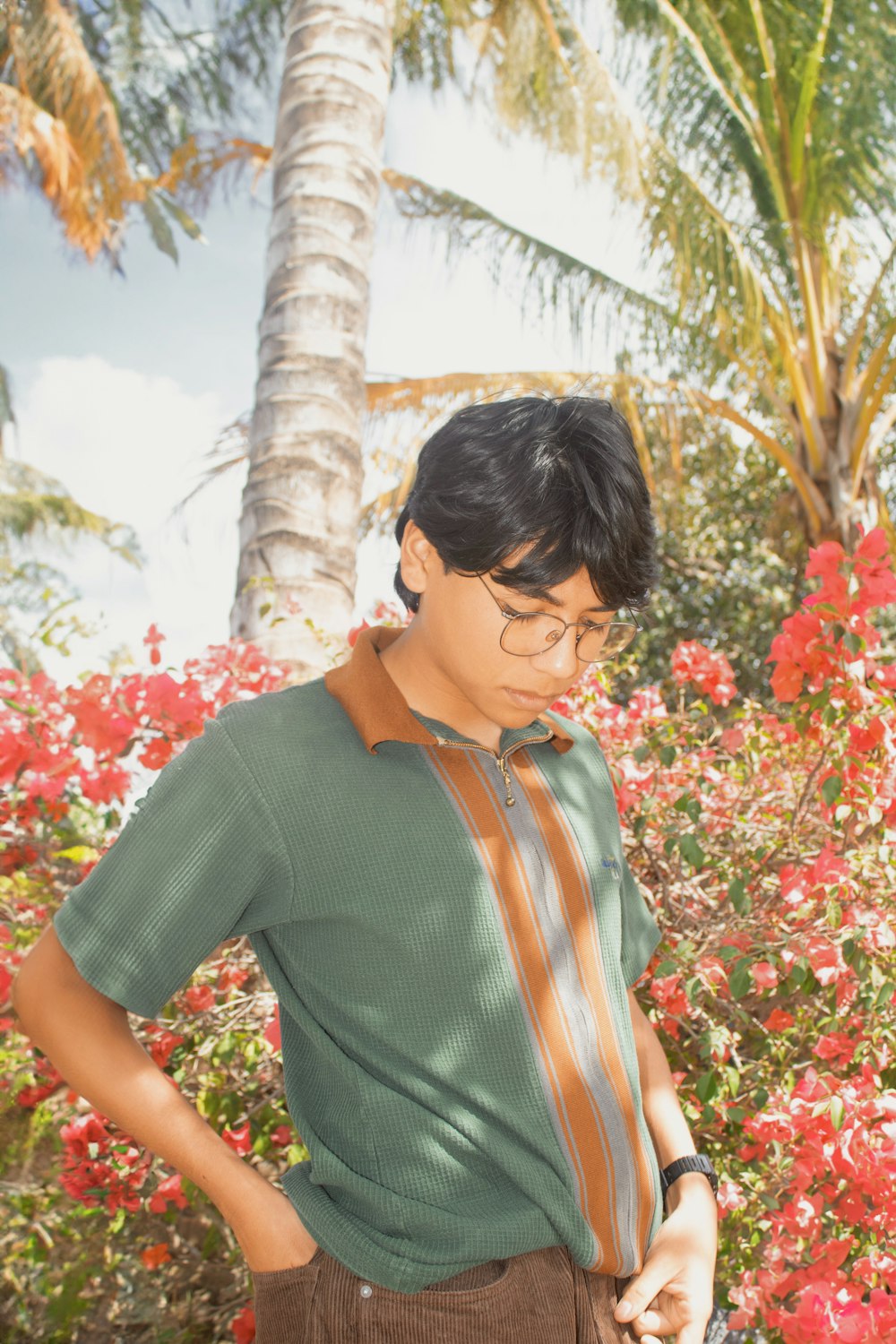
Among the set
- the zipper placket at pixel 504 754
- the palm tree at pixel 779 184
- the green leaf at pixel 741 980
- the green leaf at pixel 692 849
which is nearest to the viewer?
the zipper placket at pixel 504 754

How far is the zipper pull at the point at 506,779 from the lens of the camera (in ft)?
4.19

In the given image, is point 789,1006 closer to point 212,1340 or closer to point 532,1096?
point 532,1096

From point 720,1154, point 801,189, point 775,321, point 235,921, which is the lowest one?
point 720,1154

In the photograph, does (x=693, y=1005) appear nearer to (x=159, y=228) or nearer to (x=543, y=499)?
(x=543, y=499)

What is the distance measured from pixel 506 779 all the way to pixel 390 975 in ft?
0.97

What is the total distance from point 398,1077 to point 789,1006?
1412 mm

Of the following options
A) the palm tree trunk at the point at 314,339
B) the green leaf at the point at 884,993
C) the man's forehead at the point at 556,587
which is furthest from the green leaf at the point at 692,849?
the palm tree trunk at the point at 314,339

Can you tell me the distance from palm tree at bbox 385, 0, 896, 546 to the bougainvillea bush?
230 inches

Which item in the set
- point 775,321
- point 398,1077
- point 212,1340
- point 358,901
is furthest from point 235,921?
point 775,321

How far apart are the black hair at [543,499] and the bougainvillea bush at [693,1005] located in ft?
2.84

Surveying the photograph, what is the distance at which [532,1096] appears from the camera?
3.72ft

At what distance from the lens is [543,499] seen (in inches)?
47.6

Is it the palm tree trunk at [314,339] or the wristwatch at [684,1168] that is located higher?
the palm tree trunk at [314,339]

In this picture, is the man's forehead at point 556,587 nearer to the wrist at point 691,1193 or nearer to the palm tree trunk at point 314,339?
the wrist at point 691,1193
